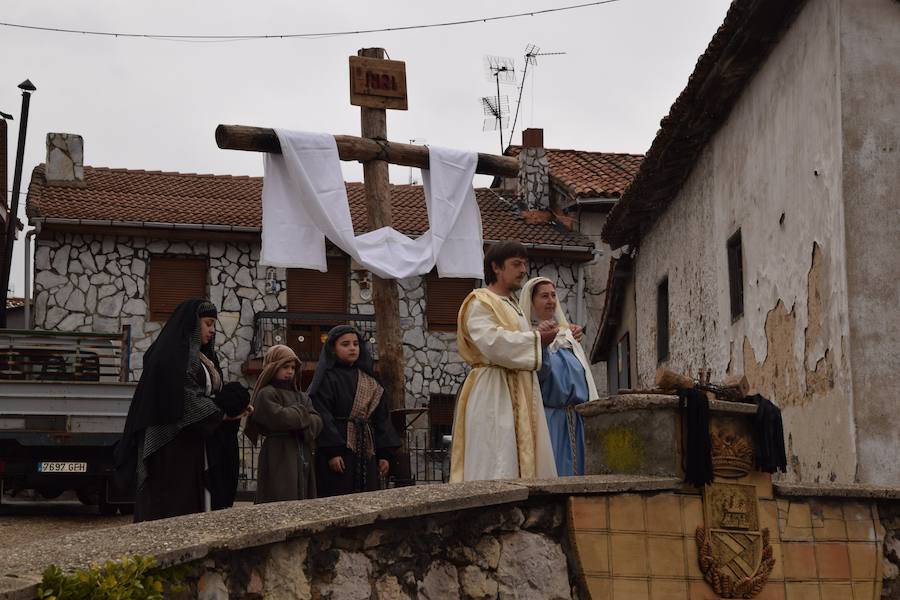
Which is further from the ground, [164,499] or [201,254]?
[201,254]

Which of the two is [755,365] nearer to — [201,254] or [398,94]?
[398,94]

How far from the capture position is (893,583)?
5902mm

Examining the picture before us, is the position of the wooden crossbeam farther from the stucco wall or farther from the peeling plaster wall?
the stucco wall

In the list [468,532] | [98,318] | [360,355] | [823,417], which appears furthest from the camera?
[98,318]

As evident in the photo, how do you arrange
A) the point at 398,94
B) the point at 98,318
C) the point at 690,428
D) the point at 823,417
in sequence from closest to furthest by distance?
the point at 690,428
the point at 823,417
the point at 398,94
the point at 98,318

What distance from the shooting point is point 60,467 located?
1394 cm

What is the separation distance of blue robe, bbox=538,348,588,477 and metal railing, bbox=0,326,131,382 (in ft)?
32.2

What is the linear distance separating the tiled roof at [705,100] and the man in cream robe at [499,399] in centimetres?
436

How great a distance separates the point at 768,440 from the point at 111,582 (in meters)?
3.11

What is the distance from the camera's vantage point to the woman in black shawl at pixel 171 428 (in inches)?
274

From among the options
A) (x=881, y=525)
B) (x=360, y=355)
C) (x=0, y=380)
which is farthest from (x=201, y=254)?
(x=881, y=525)

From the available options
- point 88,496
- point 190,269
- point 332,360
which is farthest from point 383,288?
point 190,269

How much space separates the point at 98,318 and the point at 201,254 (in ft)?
7.94

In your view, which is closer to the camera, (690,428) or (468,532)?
(468,532)
